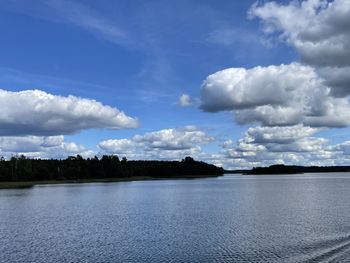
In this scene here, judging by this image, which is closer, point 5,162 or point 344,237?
point 344,237

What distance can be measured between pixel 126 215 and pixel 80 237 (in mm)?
17308

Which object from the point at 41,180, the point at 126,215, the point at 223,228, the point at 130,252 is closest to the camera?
the point at 130,252

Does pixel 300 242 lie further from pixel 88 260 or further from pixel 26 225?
pixel 26 225

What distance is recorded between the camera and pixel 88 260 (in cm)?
3020

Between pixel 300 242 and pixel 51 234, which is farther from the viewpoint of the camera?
pixel 51 234

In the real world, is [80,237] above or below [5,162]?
below

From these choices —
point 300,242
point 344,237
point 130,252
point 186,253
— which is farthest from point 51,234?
point 344,237

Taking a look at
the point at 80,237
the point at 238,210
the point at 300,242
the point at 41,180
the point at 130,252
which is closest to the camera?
the point at 130,252

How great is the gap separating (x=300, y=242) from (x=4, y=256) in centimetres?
2201

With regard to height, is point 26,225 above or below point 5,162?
below

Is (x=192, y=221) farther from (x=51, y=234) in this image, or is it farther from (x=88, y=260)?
(x=88, y=260)

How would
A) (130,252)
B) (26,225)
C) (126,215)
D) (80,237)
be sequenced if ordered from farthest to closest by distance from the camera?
(126,215) → (26,225) → (80,237) → (130,252)

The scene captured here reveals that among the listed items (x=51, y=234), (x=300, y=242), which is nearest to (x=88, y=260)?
(x=51, y=234)

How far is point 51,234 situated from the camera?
41.3 meters
